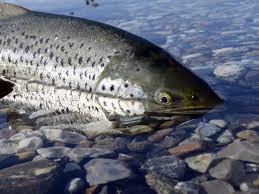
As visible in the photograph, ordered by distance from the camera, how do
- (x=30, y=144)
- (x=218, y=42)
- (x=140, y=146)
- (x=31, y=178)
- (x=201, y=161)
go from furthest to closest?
(x=218, y=42) → (x=30, y=144) → (x=140, y=146) → (x=201, y=161) → (x=31, y=178)

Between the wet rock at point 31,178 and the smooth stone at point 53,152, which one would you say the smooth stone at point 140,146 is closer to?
the smooth stone at point 53,152

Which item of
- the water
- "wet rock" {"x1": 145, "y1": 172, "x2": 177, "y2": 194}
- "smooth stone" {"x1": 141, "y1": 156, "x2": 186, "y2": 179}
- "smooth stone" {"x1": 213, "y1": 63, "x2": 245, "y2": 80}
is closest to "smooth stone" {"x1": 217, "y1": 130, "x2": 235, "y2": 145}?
the water

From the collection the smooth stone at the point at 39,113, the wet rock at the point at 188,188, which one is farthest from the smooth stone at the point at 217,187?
the smooth stone at the point at 39,113

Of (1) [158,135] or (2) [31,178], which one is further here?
(1) [158,135]

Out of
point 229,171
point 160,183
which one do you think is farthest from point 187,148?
point 160,183

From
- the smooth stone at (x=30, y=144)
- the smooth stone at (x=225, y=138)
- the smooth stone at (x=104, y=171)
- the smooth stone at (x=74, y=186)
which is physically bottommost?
the smooth stone at (x=74, y=186)

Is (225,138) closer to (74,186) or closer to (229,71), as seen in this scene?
(74,186)

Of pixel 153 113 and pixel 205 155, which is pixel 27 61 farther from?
pixel 205 155
